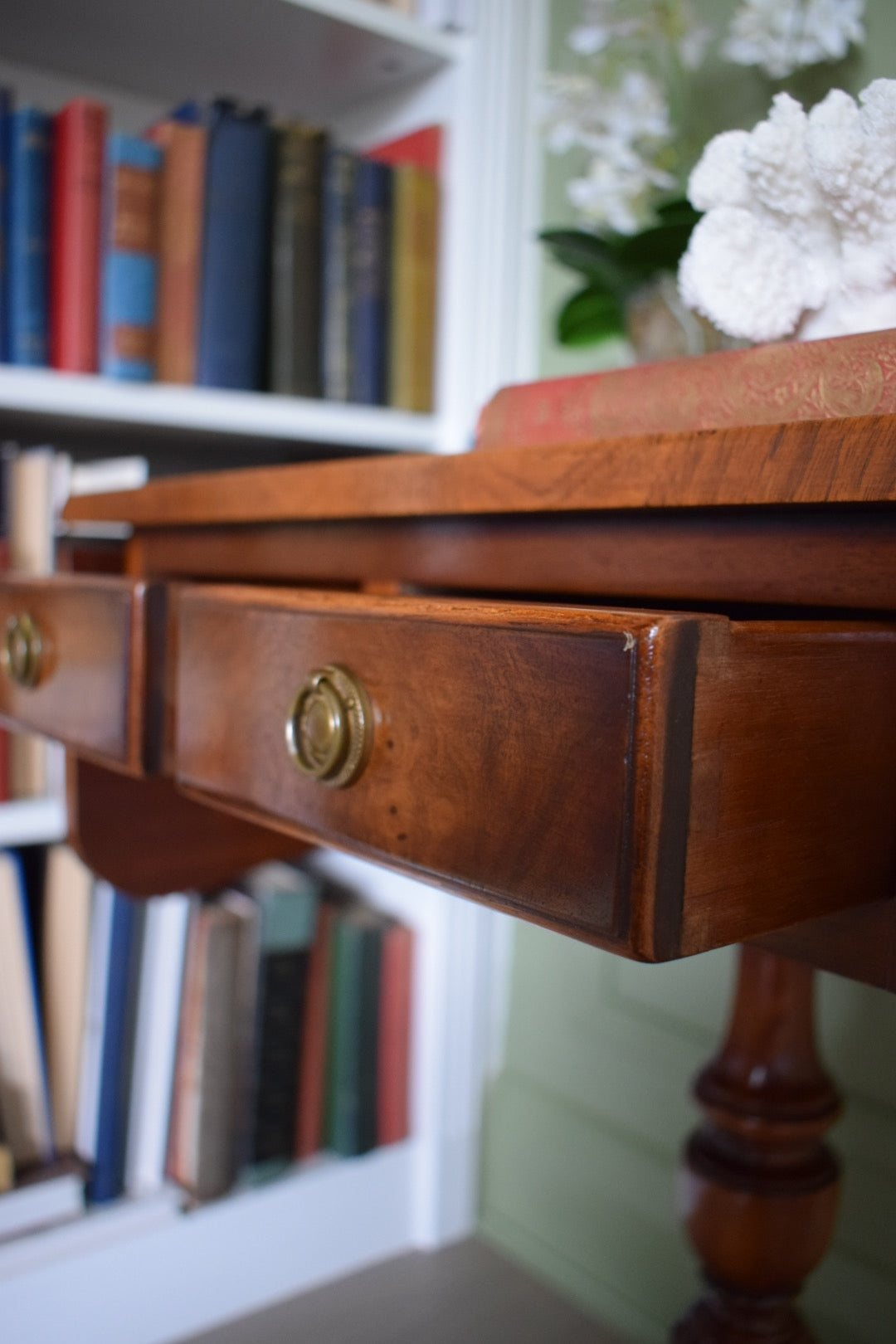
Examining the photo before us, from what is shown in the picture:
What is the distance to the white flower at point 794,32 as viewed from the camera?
79cm

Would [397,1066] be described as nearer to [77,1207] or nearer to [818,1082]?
[77,1207]

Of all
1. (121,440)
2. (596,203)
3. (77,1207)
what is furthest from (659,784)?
(121,440)

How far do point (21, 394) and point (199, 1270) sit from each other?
817 millimetres

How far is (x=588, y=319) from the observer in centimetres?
92

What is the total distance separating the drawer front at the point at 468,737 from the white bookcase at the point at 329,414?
565 mm

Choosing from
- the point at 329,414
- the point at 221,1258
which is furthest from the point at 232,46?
the point at 221,1258

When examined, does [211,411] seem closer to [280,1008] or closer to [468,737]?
[280,1008]

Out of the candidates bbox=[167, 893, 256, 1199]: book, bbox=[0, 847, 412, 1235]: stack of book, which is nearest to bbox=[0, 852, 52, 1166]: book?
bbox=[0, 847, 412, 1235]: stack of book

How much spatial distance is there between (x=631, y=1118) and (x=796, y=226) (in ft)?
2.75

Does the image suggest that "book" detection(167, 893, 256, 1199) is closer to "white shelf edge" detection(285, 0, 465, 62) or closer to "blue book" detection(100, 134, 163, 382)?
"blue book" detection(100, 134, 163, 382)

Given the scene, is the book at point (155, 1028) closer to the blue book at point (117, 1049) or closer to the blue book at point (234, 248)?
the blue book at point (117, 1049)

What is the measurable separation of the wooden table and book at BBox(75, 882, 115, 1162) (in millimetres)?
417

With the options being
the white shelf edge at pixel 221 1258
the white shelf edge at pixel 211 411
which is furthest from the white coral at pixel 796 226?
the white shelf edge at pixel 221 1258

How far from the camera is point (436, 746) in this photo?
1.23ft
